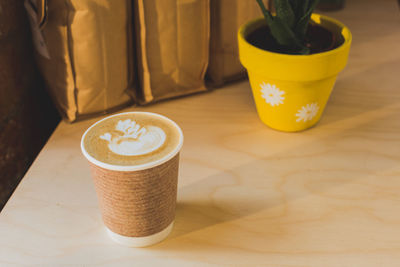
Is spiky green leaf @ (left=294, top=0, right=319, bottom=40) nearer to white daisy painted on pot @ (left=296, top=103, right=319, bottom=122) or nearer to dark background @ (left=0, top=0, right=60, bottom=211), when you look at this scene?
white daisy painted on pot @ (left=296, top=103, right=319, bottom=122)

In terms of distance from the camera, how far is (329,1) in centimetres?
95

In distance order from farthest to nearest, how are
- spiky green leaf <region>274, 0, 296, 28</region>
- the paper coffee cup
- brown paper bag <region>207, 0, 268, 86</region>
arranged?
1. brown paper bag <region>207, 0, 268, 86</region>
2. spiky green leaf <region>274, 0, 296, 28</region>
3. the paper coffee cup

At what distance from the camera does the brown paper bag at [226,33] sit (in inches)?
26.8

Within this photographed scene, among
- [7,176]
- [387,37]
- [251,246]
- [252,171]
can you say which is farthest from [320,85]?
[7,176]

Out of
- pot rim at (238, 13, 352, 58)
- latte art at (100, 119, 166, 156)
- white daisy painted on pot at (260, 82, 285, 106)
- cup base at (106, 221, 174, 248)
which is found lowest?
cup base at (106, 221, 174, 248)

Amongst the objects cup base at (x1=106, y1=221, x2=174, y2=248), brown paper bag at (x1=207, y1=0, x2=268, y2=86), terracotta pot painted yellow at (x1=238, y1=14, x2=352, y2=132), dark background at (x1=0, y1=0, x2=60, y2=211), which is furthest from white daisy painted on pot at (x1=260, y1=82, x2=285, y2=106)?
dark background at (x1=0, y1=0, x2=60, y2=211)

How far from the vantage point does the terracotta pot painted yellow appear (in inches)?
22.4

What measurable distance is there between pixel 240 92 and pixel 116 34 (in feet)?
0.78

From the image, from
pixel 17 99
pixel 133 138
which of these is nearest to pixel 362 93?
pixel 133 138

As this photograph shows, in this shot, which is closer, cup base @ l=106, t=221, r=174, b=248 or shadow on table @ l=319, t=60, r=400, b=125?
cup base @ l=106, t=221, r=174, b=248

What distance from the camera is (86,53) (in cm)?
60

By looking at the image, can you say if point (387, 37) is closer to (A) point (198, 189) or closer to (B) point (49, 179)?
(A) point (198, 189)

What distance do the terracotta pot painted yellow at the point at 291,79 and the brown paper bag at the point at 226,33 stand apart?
4cm

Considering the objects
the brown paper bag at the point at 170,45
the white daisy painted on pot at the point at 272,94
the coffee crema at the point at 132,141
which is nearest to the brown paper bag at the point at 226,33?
the brown paper bag at the point at 170,45
